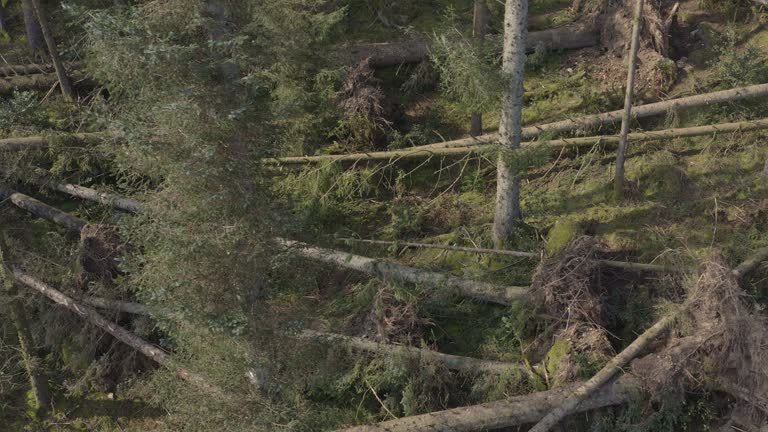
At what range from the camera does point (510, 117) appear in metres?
10.3

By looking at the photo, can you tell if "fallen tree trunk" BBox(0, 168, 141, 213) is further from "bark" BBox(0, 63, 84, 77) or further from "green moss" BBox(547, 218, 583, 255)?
"green moss" BBox(547, 218, 583, 255)

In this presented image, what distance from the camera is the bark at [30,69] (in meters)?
16.1

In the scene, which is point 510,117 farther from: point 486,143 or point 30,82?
point 30,82

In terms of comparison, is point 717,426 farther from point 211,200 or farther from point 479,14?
point 479,14

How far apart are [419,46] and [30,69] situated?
9.12m

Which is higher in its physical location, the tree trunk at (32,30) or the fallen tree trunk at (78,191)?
the tree trunk at (32,30)

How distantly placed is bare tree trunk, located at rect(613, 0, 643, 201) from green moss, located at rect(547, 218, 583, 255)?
109 cm

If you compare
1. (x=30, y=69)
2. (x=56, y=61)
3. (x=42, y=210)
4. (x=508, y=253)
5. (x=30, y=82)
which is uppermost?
(x=56, y=61)

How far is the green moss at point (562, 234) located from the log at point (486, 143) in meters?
1.36

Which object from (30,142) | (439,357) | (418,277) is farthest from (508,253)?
(30,142)

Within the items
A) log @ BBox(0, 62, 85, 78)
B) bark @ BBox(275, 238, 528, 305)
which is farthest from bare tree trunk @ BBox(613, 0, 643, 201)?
log @ BBox(0, 62, 85, 78)

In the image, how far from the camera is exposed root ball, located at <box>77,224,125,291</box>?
12.2 meters

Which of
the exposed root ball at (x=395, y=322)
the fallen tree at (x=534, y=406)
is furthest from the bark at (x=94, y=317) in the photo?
the fallen tree at (x=534, y=406)

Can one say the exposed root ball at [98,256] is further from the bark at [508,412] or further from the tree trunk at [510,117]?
the tree trunk at [510,117]
